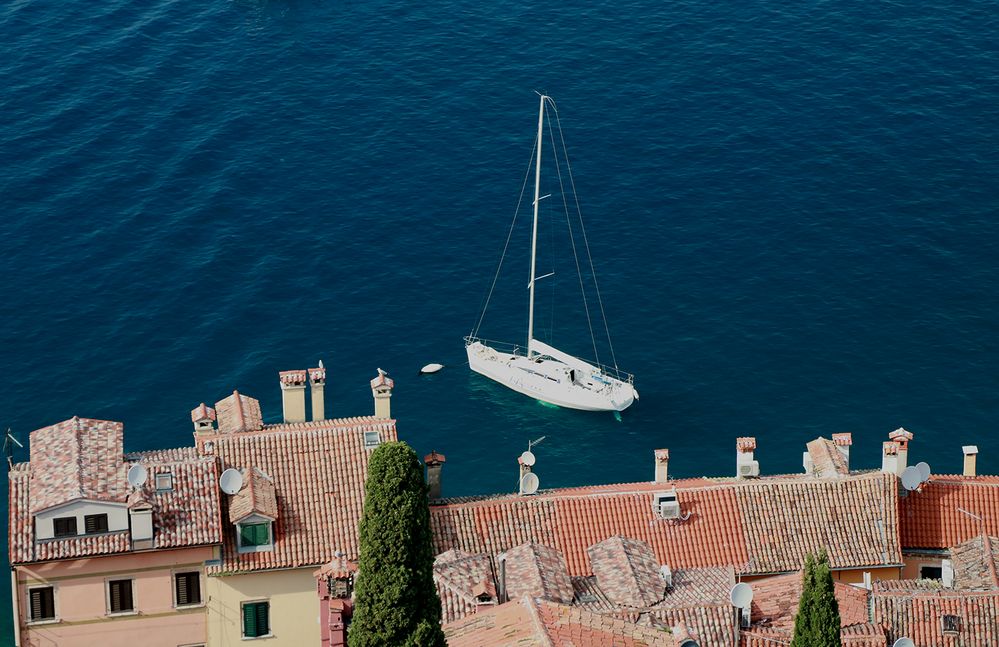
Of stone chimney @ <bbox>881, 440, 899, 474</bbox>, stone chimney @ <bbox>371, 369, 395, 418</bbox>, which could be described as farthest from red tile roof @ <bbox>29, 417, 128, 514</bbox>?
stone chimney @ <bbox>881, 440, 899, 474</bbox>

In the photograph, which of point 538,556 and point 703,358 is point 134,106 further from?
point 538,556

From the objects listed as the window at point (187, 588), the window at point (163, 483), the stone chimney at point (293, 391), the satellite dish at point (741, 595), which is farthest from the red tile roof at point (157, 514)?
the satellite dish at point (741, 595)

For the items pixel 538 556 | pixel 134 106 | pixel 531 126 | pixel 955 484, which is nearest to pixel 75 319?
pixel 134 106

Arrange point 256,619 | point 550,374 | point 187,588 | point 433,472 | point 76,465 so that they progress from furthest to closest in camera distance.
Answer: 1. point 550,374
2. point 433,472
3. point 256,619
4. point 76,465
5. point 187,588

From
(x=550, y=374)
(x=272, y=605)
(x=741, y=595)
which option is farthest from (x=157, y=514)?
(x=550, y=374)

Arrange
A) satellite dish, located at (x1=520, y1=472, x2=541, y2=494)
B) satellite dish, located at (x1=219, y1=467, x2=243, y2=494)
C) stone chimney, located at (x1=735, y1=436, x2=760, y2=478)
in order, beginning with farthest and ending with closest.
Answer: stone chimney, located at (x1=735, y1=436, x2=760, y2=478) → satellite dish, located at (x1=520, y1=472, x2=541, y2=494) → satellite dish, located at (x1=219, y1=467, x2=243, y2=494)

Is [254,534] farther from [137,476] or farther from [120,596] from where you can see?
[120,596]

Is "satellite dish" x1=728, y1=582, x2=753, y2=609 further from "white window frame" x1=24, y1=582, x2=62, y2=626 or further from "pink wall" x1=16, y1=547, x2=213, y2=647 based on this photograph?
"white window frame" x1=24, y1=582, x2=62, y2=626
